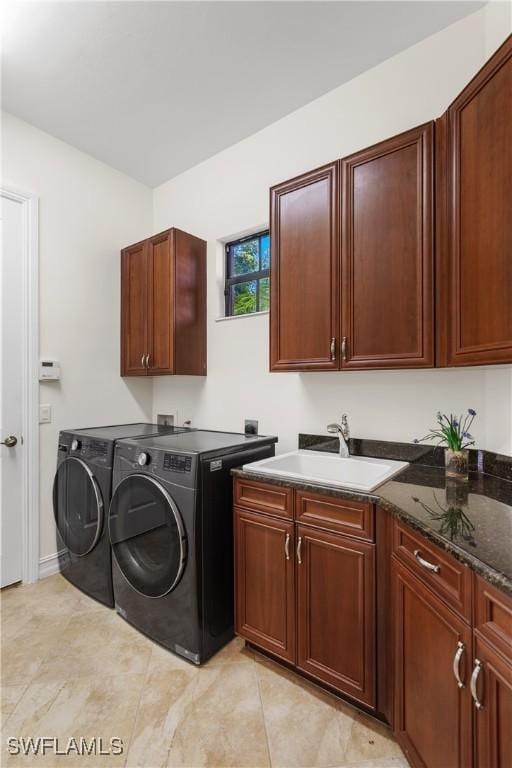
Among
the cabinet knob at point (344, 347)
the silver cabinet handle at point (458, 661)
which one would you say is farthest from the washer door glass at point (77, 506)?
the silver cabinet handle at point (458, 661)

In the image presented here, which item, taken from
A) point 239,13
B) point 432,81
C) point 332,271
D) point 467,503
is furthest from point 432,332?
point 239,13

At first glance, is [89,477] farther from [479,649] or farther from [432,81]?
[432,81]

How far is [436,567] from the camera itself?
1.02m

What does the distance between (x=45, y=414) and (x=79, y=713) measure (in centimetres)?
165

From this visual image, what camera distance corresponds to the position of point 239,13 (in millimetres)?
1692

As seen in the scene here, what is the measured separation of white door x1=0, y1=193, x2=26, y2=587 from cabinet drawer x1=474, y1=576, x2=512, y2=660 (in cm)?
250

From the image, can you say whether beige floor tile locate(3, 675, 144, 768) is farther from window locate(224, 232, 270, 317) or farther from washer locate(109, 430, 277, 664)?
window locate(224, 232, 270, 317)

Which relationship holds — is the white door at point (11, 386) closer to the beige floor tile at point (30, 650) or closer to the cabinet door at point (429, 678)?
the beige floor tile at point (30, 650)

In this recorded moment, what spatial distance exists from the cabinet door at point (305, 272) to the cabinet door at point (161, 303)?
87 cm

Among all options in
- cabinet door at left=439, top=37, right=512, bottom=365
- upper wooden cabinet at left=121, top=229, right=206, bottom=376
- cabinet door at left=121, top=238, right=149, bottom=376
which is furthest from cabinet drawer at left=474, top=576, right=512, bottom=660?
cabinet door at left=121, top=238, right=149, bottom=376

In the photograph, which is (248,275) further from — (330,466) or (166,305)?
(330,466)

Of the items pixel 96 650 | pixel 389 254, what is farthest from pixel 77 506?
pixel 389 254

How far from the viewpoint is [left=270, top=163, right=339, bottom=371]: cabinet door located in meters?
1.79

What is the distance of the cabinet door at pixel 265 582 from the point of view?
156 cm
